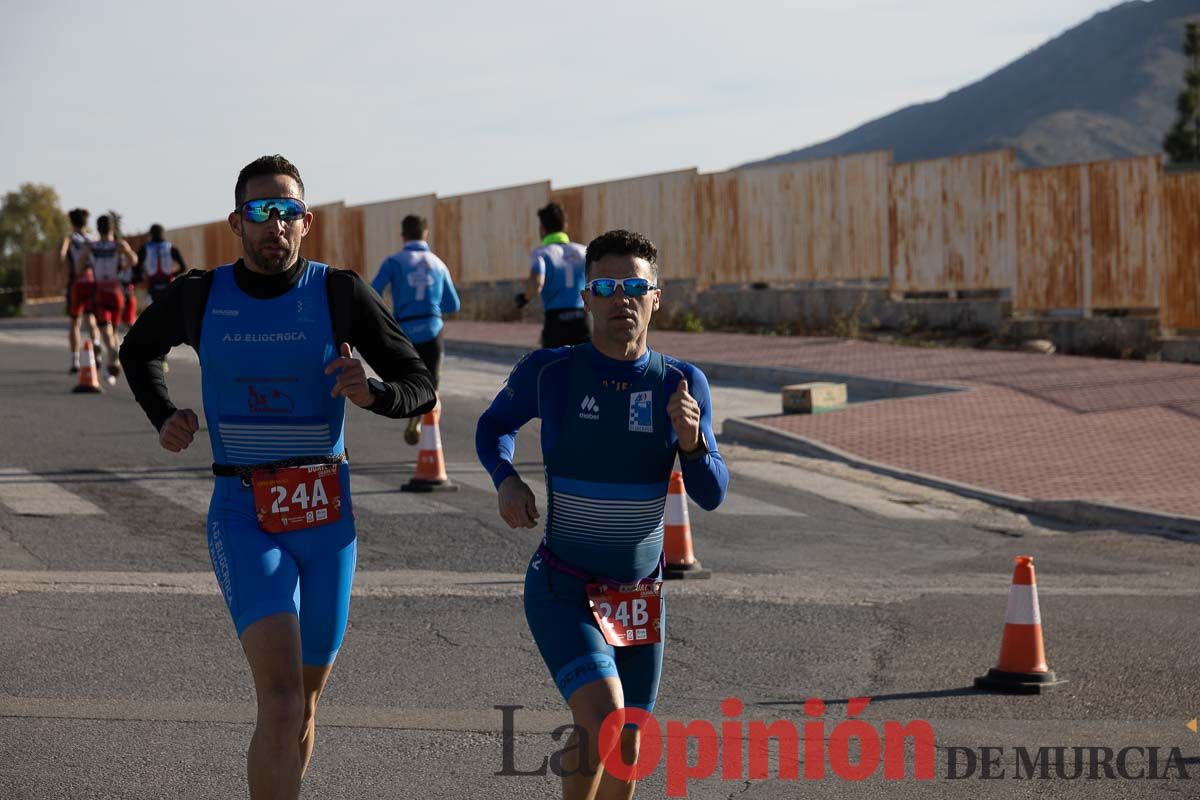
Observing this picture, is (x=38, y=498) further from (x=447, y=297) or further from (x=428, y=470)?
(x=447, y=297)

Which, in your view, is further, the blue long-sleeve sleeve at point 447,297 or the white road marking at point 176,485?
the blue long-sleeve sleeve at point 447,297

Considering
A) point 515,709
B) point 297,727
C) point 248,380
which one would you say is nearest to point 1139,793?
point 515,709

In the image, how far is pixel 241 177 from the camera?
5.11 meters

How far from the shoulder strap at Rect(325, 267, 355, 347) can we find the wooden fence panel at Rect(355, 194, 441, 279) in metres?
32.9

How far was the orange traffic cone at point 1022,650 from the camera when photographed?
24.2 feet

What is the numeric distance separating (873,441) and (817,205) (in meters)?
12.7

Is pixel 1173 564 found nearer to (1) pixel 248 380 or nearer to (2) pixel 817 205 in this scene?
(1) pixel 248 380

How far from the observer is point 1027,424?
1720cm

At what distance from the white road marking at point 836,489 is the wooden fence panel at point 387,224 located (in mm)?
23653

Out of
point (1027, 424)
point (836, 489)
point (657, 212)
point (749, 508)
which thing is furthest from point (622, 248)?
point (657, 212)

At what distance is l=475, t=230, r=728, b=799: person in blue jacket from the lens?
4719 mm

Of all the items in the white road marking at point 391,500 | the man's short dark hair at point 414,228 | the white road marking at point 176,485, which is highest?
the man's short dark hair at point 414,228

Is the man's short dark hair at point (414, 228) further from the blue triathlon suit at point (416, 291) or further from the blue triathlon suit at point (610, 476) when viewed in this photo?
the blue triathlon suit at point (610, 476)

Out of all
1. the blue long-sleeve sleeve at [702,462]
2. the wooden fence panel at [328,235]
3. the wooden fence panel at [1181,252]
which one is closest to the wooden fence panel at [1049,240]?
the wooden fence panel at [1181,252]
